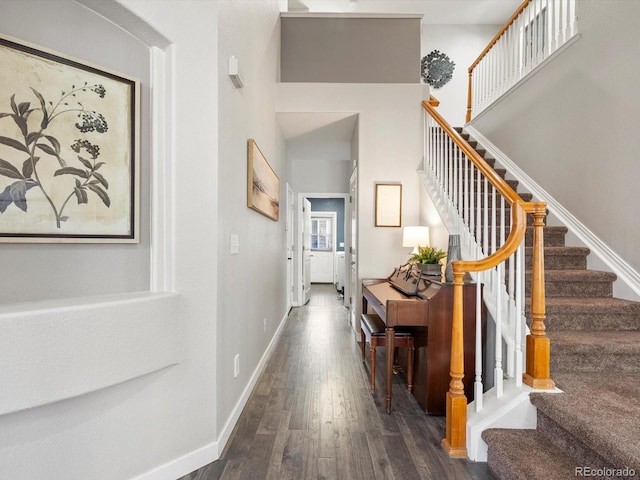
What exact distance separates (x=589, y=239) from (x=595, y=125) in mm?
957

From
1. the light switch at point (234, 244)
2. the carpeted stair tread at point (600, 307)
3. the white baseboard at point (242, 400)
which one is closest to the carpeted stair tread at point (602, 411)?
the carpeted stair tread at point (600, 307)

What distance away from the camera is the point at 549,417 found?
5.37 feet

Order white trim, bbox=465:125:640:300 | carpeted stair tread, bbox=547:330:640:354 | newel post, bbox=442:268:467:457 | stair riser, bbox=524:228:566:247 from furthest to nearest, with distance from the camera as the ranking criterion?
1. stair riser, bbox=524:228:566:247
2. white trim, bbox=465:125:640:300
3. carpeted stair tread, bbox=547:330:640:354
4. newel post, bbox=442:268:467:457

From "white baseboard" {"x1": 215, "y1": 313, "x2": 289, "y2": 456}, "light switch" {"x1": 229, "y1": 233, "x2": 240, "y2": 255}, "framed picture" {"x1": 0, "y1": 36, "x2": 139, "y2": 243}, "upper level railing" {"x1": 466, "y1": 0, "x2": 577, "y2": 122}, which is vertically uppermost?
"upper level railing" {"x1": 466, "y1": 0, "x2": 577, "y2": 122}

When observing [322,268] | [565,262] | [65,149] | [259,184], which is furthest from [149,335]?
[322,268]

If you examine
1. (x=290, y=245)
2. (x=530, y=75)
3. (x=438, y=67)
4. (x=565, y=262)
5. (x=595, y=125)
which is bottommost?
(x=565, y=262)

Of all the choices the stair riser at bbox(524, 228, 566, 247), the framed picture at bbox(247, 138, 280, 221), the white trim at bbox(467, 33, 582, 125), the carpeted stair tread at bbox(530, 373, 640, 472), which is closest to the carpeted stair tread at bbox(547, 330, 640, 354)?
the carpeted stair tread at bbox(530, 373, 640, 472)

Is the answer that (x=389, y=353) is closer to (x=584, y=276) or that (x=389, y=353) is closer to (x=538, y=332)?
(x=538, y=332)

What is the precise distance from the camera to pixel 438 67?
252 inches

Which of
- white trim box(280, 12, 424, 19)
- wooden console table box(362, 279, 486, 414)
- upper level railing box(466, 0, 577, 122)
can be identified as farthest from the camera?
white trim box(280, 12, 424, 19)

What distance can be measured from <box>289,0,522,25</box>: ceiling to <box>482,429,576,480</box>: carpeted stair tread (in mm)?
6124

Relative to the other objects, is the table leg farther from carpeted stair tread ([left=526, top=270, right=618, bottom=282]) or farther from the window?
the window

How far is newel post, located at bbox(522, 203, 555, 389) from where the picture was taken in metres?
1.77

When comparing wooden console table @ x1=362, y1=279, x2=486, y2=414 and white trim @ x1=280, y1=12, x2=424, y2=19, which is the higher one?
white trim @ x1=280, y1=12, x2=424, y2=19
